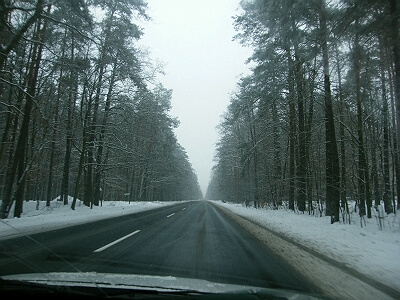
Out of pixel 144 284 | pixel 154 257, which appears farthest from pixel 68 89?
pixel 144 284

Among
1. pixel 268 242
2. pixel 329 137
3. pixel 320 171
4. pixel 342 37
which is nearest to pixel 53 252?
pixel 268 242

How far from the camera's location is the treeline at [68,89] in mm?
11508

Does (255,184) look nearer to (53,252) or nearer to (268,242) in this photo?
(268,242)

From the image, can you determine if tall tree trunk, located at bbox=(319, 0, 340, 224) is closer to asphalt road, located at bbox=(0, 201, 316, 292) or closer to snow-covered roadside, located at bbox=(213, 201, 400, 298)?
snow-covered roadside, located at bbox=(213, 201, 400, 298)

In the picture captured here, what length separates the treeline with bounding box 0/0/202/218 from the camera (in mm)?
11508

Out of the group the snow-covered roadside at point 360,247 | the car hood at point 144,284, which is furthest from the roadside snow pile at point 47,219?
the snow-covered roadside at point 360,247

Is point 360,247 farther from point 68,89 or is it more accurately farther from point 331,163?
point 68,89

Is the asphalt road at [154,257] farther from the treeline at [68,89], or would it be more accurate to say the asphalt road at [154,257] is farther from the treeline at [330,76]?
the treeline at [68,89]

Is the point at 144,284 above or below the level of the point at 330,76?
below

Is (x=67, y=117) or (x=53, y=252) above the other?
(x=67, y=117)

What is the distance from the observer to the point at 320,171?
1655 centimetres

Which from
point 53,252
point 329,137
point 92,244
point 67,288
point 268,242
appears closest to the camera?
point 67,288

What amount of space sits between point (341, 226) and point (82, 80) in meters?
14.8

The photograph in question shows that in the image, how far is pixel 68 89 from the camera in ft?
51.2
